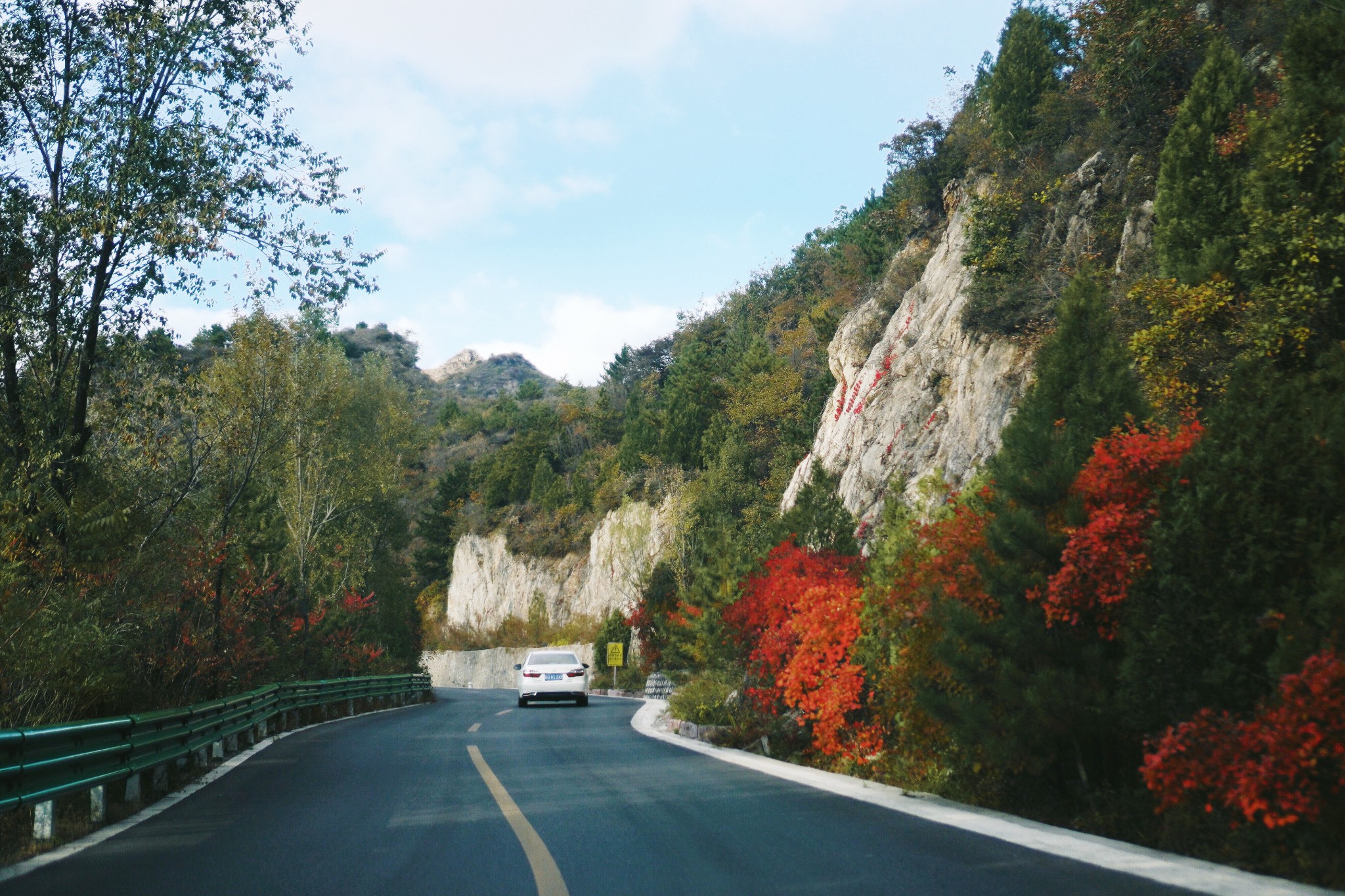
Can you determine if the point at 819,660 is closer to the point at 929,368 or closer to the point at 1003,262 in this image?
the point at 1003,262

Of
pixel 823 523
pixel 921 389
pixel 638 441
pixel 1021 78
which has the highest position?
pixel 1021 78

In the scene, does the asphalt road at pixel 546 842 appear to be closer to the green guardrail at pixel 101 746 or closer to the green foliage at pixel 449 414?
the green guardrail at pixel 101 746

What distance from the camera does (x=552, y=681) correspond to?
31.7 meters

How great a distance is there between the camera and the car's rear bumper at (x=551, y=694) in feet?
104

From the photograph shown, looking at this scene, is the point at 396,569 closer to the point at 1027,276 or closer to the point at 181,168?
the point at 1027,276

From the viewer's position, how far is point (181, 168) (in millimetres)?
15516

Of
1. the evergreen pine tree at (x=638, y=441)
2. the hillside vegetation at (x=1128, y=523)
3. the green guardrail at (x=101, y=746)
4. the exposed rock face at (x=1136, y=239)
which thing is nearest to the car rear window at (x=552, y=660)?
the hillside vegetation at (x=1128, y=523)

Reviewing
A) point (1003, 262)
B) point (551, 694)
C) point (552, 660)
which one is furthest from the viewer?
point (552, 660)

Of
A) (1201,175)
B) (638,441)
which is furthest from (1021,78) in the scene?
(638,441)

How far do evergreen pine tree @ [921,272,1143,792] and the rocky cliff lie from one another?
14261mm

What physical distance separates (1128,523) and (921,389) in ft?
91.9

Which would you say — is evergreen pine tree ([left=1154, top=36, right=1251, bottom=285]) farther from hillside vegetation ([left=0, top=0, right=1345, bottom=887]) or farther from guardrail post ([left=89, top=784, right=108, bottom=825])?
guardrail post ([left=89, top=784, right=108, bottom=825])

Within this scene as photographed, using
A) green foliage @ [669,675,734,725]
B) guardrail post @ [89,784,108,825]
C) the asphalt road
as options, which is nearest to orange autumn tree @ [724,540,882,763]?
the asphalt road

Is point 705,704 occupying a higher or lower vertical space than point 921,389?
lower
